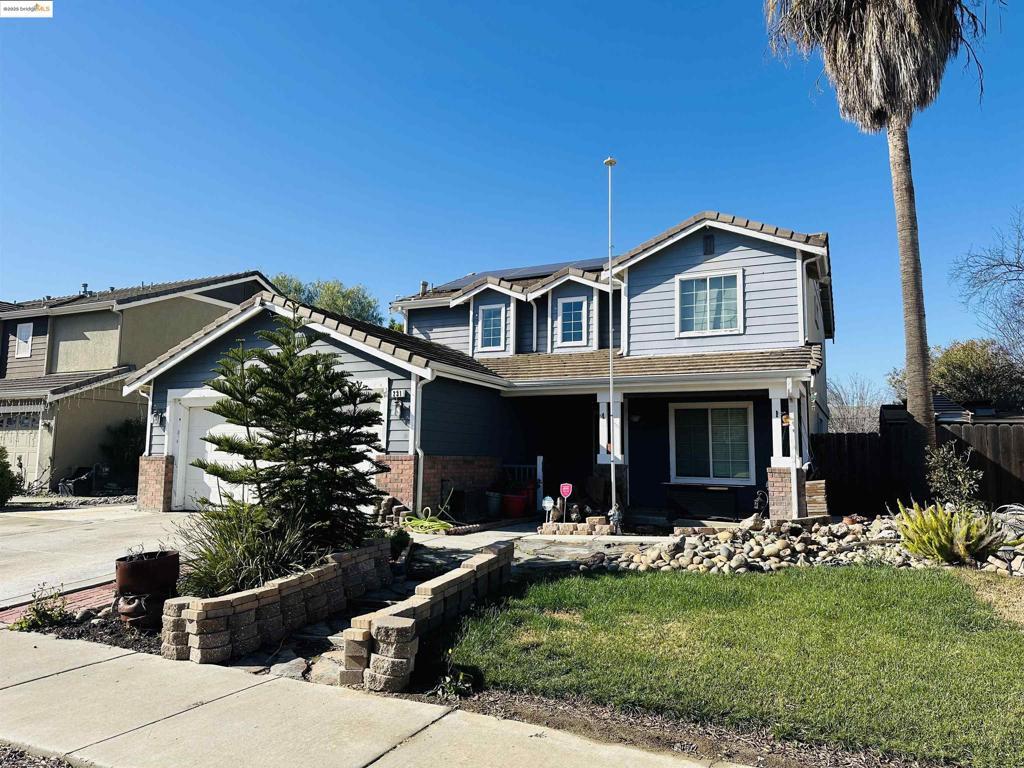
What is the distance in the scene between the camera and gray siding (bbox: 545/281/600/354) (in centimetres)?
1566

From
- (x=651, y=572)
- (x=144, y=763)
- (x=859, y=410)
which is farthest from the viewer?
(x=859, y=410)

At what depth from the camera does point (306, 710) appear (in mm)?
4055

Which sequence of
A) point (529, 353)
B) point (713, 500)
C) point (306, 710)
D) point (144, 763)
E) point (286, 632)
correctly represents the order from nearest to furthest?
point (144, 763) < point (306, 710) < point (286, 632) < point (713, 500) < point (529, 353)

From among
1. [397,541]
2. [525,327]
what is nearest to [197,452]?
[397,541]

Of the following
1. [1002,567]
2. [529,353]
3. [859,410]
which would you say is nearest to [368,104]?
[529,353]

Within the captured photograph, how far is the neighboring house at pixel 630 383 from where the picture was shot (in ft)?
39.1

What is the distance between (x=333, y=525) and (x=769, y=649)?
14.9 feet

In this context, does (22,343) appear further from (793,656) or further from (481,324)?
(793,656)

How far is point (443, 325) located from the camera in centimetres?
1781

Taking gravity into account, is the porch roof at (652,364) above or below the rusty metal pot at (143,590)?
above

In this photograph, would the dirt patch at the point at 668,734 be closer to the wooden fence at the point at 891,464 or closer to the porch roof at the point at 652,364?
the porch roof at the point at 652,364

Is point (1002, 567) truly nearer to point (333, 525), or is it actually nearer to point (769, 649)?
point (769, 649)

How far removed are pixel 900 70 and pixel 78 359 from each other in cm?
2378

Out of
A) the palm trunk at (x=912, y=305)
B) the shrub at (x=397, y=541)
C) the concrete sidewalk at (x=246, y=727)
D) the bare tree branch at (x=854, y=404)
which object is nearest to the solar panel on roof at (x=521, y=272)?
the palm trunk at (x=912, y=305)
